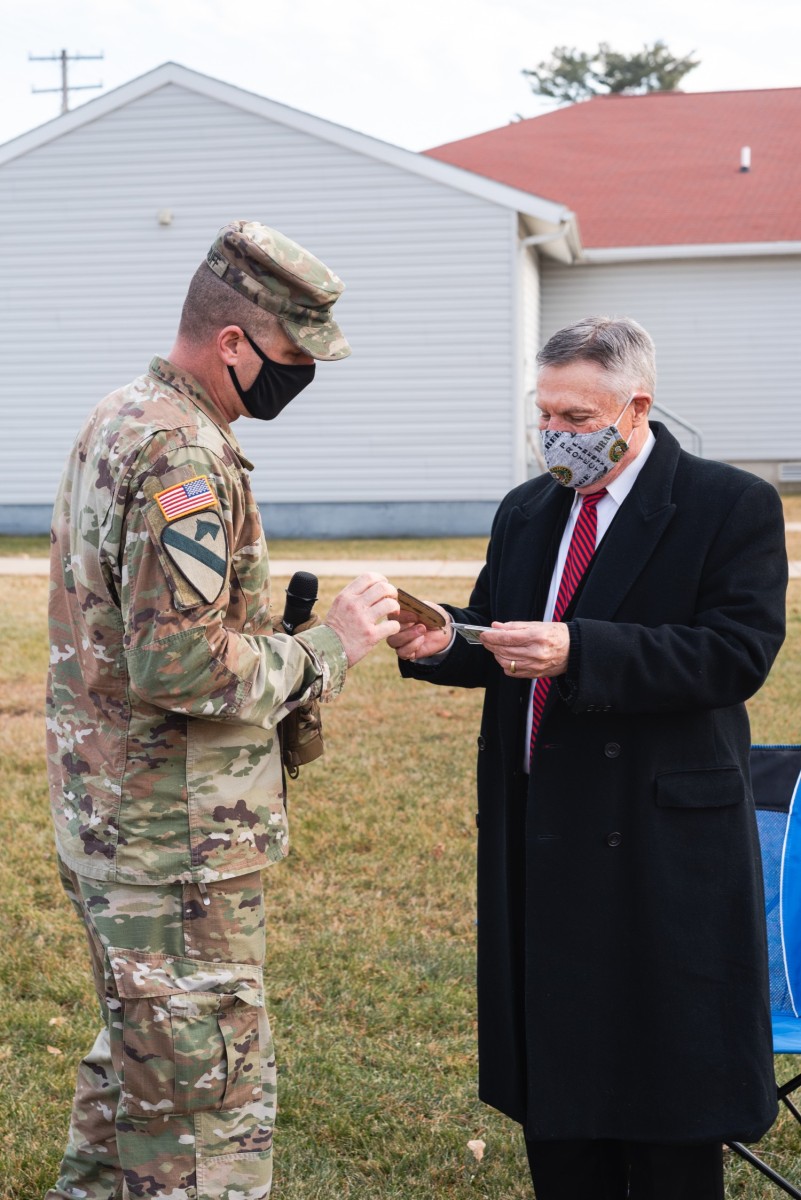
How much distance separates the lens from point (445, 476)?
61.0 feet

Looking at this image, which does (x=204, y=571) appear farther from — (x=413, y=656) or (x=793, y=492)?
(x=793, y=492)

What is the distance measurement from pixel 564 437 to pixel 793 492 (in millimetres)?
20120

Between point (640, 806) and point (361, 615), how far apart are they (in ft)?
2.36

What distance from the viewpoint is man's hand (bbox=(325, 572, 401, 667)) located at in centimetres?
270

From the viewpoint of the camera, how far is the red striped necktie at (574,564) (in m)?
2.90

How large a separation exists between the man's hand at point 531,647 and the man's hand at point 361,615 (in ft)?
0.77

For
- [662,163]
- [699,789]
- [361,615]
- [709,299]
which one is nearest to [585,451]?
[361,615]

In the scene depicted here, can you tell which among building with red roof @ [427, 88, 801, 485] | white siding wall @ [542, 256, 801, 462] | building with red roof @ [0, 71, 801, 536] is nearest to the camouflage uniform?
building with red roof @ [0, 71, 801, 536]

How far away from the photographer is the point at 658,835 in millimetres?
2689

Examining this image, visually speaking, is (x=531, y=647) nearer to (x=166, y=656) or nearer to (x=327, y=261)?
(x=166, y=656)

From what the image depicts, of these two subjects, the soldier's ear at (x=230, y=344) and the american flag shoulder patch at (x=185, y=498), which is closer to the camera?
the american flag shoulder patch at (x=185, y=498)

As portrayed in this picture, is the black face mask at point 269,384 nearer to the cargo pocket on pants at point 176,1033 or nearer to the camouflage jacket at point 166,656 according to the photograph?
the camouflage jacket at point 166,656

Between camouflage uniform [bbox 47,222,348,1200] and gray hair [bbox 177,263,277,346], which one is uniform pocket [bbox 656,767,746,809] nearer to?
camouflage uniform [bbox 47,222,348,1200]

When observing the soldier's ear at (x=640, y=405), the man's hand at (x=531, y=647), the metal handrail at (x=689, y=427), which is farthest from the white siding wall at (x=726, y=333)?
the man's hand at (x=531, y=647)
